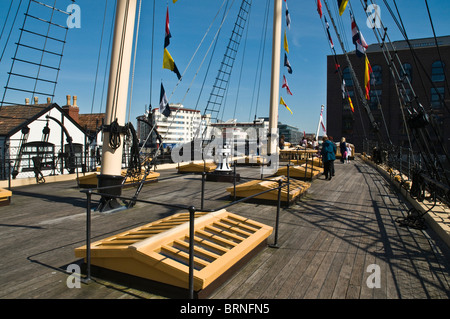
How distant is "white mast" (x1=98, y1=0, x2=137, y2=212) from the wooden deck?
3.39ft

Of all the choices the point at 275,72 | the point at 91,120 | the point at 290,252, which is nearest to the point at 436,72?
the point at 275,72

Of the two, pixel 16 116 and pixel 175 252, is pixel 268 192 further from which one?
pixel 16 116

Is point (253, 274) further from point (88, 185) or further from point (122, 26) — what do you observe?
point (88, 185)

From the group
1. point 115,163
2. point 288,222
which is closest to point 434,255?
point 288,222

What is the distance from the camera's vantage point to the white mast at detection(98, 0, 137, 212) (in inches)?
251

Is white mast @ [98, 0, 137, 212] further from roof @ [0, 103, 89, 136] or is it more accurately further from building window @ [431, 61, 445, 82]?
building window @ [431, 61, 445, 82]

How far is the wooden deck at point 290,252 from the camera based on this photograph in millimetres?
3127

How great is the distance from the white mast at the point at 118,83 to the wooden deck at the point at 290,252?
1.03 metres

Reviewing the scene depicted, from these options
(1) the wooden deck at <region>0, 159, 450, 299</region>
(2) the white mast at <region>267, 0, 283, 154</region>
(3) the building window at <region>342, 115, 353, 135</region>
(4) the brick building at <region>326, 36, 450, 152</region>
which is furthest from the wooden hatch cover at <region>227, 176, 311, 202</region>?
(3) the building window at <region>342, 115, 353, 135</region>

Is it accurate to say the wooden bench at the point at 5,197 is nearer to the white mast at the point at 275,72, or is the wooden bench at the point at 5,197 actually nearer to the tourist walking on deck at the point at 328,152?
the white mast at the point at 275,72

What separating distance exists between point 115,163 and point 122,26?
2913 millimetres

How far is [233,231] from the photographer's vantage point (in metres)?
4.25

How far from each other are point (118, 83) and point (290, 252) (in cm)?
481
